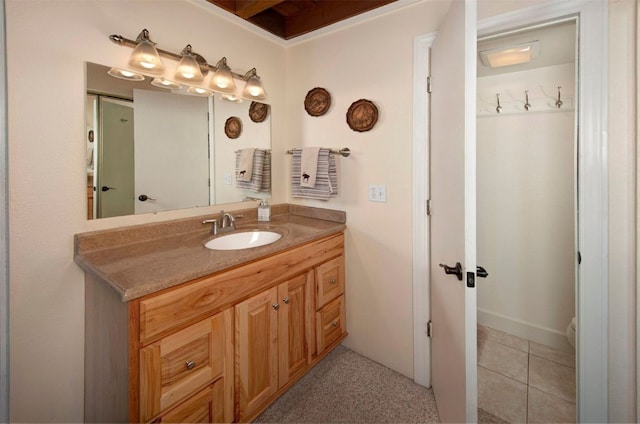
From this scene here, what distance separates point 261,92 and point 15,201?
1381 millimetres

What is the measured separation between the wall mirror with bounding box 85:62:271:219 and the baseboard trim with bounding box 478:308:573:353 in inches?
84.9

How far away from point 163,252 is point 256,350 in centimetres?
64

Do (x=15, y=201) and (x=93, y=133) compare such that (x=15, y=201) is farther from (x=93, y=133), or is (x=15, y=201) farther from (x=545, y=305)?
(x=545, y=305)

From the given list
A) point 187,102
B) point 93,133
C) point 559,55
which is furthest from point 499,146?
point 93,133

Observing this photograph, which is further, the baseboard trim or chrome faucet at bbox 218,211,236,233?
the baseboard trim

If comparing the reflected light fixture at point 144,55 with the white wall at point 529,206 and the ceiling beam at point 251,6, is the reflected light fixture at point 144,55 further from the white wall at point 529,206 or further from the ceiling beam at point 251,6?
the white wall at point 529,206

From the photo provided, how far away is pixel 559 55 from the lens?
170 cm

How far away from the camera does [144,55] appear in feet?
4.30

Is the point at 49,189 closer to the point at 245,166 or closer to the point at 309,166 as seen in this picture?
the point at 245,166

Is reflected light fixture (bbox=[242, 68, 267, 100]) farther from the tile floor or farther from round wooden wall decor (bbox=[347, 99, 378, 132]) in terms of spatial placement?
the tile floor

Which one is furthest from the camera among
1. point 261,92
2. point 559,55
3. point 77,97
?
point 261,92

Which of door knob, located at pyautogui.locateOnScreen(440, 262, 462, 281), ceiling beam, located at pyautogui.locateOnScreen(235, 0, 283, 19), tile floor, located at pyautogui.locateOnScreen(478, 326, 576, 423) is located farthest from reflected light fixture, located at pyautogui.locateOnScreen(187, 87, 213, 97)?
tile floor, located at pyautogui.locateOnScreen(478, 326, 576, 423)

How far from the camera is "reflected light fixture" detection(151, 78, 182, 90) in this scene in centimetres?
145

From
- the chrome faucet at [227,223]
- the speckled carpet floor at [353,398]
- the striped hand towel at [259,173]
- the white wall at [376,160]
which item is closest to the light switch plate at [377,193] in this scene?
the white wall at [376,160]
